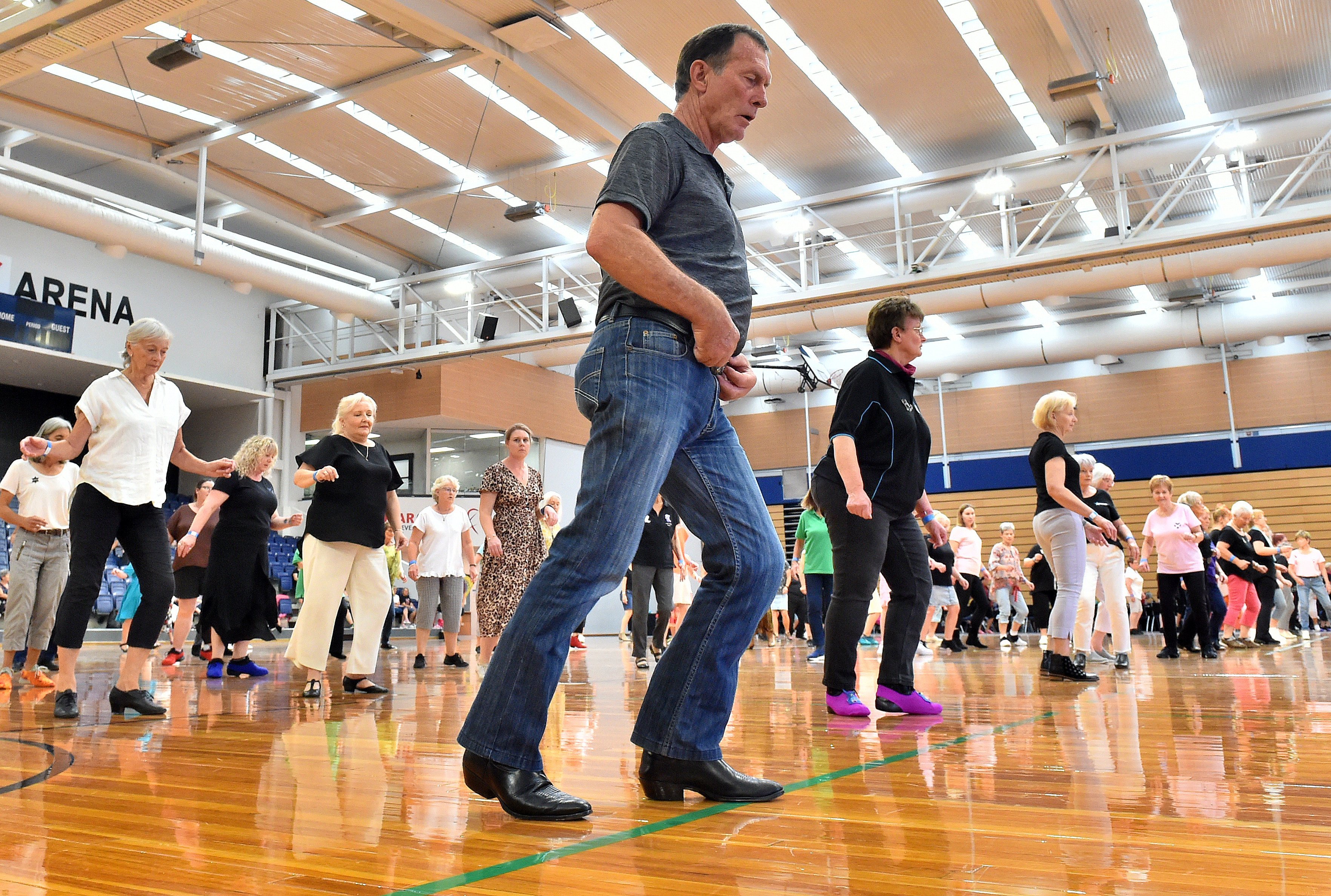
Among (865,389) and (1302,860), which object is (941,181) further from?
(1302,860)

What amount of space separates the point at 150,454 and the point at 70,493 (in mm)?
2875

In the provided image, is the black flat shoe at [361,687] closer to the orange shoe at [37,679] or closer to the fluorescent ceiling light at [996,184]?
the orange shoe at [37,679]

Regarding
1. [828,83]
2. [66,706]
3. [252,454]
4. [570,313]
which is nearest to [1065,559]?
[66,706]

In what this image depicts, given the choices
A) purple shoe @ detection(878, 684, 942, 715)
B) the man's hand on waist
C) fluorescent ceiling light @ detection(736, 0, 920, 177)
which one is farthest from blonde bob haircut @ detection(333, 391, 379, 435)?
fluorescent ceiling light @ detection(736, 0, 920, 177)

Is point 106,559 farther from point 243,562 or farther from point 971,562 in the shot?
point 971,562

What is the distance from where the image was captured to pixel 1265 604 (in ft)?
30.8

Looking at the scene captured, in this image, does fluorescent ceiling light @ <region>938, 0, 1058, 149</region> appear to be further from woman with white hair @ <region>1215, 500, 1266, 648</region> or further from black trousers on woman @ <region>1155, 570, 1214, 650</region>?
black trousers on woman @ <region>1155, 570, 1214, 650</region>

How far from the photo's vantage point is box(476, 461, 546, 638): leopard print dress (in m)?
6.04

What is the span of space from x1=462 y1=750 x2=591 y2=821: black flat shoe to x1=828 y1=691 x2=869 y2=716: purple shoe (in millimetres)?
1976

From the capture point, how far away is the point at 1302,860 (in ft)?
4.41

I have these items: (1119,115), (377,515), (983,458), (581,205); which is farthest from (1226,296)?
(377,515)

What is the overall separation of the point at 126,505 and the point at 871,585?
9.40ft

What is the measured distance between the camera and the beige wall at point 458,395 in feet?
54.3

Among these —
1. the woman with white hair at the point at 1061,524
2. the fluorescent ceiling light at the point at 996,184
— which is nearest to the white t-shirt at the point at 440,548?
the woman with white hair at the point at 1061,524
